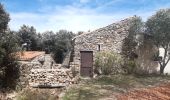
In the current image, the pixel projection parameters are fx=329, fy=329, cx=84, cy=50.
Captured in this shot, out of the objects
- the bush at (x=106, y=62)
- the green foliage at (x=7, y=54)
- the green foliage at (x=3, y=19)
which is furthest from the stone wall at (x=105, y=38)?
the green foliage at (x=3, y=19)

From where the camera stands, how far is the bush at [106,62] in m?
27.1

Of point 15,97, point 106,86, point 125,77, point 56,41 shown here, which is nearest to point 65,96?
point 15,97

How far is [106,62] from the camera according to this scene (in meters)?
27.2

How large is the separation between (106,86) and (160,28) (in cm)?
933

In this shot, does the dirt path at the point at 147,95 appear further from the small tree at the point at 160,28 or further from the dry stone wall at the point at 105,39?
the dry stone wall at the point at 105,39

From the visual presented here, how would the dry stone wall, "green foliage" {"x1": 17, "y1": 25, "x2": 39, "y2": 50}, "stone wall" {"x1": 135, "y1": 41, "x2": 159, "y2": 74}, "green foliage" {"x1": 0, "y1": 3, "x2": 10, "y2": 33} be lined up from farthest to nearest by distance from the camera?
"green foliage" {"x1": 17, "y1": 25, "x2": 39, "y2": 50} < "stone wall" {"x1": 135, "y1": 41, "x2": 159, "y2": 74} < the dry stone wall < "green foliage" {"x1": 0, "y1": 3, "x2": 10, "y2": 33}

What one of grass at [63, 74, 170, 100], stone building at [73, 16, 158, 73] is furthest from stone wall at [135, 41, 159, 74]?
grass at [63, 74, 170, 100]

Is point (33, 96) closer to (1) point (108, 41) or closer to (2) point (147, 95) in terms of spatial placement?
(2) point (147, 95)

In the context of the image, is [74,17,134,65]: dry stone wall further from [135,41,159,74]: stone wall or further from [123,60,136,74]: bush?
[135,41,159,74]: stone wall

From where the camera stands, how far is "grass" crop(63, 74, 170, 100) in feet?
59.1

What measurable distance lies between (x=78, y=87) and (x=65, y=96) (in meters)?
3.45

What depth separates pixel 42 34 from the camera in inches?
2379

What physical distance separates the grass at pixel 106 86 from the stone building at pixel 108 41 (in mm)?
3191

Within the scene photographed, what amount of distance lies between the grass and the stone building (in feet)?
10.5
